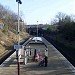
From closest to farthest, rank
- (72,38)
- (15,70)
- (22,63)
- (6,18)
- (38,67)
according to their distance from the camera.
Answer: (15,70) → (38,67) → (22,63) → (72,38) → (6,18)

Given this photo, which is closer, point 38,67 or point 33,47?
point 38,67

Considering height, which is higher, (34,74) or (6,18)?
(6,18)

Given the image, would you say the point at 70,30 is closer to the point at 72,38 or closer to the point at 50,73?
the point at 72,38

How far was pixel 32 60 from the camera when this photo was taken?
2439 cm

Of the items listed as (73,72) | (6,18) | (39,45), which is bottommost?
(73,72)

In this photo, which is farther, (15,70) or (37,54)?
(37,54)

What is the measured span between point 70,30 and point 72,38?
1.88 meters

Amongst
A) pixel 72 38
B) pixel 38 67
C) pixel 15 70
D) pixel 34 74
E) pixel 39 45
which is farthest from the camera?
pixel 72 38

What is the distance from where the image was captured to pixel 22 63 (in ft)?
75.4

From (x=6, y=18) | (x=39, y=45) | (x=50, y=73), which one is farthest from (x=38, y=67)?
(x=6, y=18)

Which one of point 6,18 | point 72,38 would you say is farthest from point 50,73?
point 6,18

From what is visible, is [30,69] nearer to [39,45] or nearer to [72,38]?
[39,45]

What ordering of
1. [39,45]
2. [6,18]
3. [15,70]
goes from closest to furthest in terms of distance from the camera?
[15,70] → [39,45] → [6,18]

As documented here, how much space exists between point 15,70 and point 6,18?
6125 cm
